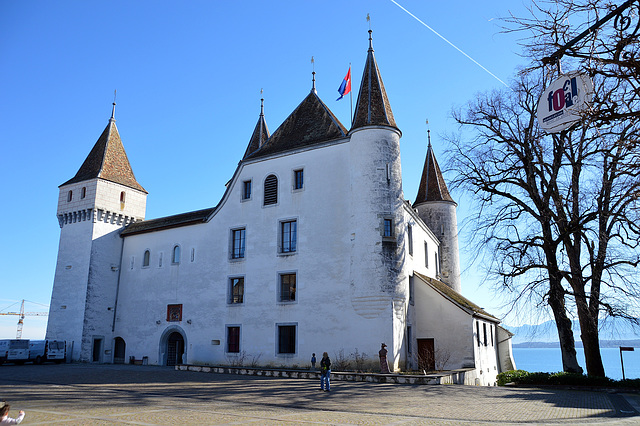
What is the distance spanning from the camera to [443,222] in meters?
42.3

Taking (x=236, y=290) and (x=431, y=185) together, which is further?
(x=431, y=185)

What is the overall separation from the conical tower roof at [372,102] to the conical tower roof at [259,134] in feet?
52.6

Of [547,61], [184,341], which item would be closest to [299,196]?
[184,341]

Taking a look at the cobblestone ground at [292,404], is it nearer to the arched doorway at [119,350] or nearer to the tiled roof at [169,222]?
the tiled roof at [169,222]

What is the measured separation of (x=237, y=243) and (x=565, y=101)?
26.7m

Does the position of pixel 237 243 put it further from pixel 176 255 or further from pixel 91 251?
pixel 91 251

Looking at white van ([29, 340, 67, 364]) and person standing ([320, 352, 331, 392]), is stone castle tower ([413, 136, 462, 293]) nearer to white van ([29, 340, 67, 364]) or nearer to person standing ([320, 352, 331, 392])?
person standing ([320, 352, 331, 392])

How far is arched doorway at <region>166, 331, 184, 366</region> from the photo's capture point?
113ft

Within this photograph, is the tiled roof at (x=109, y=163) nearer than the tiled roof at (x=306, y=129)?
No

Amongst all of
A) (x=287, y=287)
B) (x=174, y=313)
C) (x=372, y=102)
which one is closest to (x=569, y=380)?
(x=287, y=287)

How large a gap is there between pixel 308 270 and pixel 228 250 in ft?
21.7

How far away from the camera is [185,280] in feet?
112

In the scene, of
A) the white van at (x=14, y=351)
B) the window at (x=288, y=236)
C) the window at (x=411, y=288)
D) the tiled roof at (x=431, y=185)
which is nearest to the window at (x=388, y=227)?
the window at (x=411, y=288)

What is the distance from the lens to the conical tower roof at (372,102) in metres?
27.8
